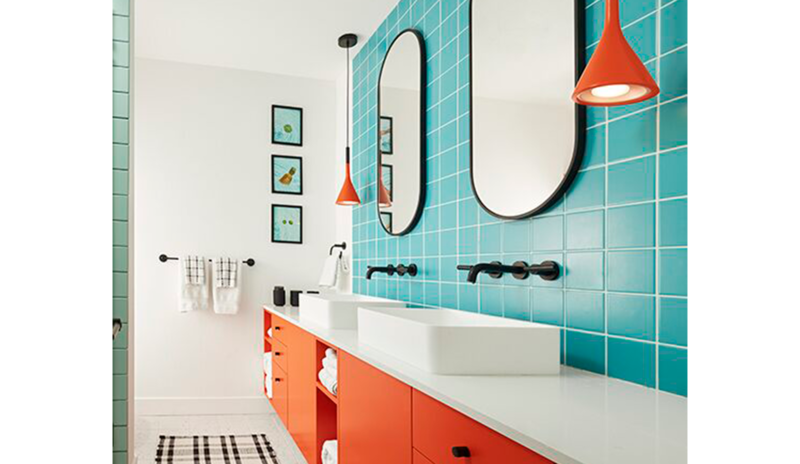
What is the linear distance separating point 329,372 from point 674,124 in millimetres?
1653

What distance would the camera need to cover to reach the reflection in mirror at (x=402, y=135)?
2947 mm

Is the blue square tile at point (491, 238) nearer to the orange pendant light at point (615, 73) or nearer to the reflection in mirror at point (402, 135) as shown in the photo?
the reflection in mirror at point (402, 135)

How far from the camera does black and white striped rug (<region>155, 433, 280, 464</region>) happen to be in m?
3.38

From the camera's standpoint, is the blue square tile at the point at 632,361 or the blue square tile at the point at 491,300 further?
the blue square tile at the point at 491,300

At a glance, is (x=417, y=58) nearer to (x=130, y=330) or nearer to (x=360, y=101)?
(x=360, y=101)

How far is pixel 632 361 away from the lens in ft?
4.90

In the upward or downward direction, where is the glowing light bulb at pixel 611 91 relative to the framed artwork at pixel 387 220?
upward

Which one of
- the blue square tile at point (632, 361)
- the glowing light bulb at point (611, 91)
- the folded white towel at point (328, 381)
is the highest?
the glowing light bulb at point (611, 91)

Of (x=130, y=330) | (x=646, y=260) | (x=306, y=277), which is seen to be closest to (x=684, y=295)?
(x=646, y=260)

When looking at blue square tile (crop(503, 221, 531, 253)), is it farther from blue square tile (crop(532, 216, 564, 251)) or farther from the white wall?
the white wall

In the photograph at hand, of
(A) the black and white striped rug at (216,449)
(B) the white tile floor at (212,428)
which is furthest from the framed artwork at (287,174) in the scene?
(A) the black and white striped rug at (216,449)

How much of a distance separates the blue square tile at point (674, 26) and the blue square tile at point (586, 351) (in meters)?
0.73

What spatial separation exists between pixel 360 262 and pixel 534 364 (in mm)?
2439

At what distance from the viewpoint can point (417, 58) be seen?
3.00 meters
